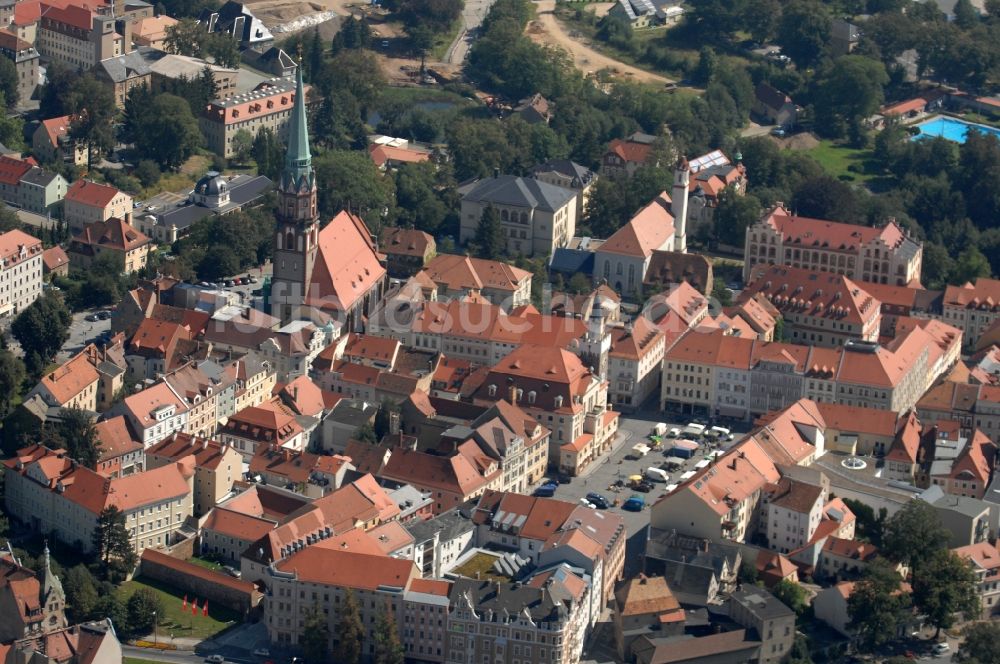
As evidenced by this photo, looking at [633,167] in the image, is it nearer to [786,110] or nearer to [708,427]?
[786,110]

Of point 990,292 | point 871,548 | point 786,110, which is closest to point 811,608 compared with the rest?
point 871,548

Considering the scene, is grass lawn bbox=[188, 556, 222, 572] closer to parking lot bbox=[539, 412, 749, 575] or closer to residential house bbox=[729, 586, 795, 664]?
parking lot bbox=[539, 412, 749, 575]

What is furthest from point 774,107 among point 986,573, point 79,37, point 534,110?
point 986,573

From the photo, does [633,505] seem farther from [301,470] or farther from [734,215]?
[734,215]

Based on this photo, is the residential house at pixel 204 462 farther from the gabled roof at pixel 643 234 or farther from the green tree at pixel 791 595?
the gabled roof at pixel 643 234

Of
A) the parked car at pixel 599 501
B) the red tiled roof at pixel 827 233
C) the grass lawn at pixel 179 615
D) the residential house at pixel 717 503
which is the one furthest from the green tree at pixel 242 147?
the grass lawn at pixel 179 615

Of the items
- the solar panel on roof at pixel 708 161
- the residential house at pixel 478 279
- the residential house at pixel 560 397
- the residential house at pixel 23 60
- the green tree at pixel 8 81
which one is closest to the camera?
the residential house at pixel 560 397
